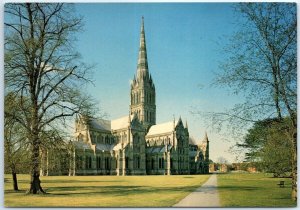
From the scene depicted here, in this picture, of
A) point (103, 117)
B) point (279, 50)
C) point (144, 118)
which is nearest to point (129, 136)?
point (144, 118)

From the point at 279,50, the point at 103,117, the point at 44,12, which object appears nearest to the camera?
the point at 279,50

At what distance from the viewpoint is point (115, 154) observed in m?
35.1

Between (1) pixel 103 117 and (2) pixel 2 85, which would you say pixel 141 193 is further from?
(2) pixel 2 85

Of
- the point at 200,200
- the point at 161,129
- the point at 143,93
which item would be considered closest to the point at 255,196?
the point at 200,200

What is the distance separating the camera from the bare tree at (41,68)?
33.8ft

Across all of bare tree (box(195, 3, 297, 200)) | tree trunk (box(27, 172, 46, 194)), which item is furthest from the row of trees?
tree trunk (box(27, 172, 46, 194))

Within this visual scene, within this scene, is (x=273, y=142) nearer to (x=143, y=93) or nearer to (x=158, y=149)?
(x=143, y=93)

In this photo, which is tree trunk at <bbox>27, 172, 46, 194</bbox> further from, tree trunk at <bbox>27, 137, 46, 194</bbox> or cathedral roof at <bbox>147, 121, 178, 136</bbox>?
cathedral roof at <bbox>147, 121, 178, 136</bbox>

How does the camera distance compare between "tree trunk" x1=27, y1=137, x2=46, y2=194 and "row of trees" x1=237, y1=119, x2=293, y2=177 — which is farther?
"tree trunk" x1=27, y1=137, x2=46, y2=194

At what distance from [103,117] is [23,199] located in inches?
136

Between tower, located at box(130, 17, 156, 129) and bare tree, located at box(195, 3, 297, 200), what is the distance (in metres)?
2.84

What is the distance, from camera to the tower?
11624 mm

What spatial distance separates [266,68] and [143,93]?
1747 centimetres

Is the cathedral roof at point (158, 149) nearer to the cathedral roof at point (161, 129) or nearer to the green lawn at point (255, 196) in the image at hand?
the cathedral roof at point (161, 129)
